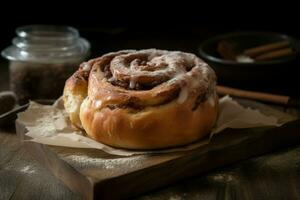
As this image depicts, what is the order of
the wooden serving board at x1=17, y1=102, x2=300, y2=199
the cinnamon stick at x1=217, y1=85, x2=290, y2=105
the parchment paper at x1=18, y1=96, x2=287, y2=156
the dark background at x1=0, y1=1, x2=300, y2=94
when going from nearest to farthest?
1. the wooden serving board at x1=17, y1=102, x2=300, y2=199
2. the parchment paper at x1=18, y1=96, x2=287, y2=156
3. the cinnamon stick at x1=217, y1=85, x2=290, y2=105
4. the dark background at x1=0, y1=1, x2=300, y2=94

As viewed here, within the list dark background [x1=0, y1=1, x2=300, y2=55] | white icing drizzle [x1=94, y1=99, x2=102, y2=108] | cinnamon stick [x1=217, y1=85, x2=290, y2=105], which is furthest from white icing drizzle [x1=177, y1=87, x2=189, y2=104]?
dark background [x1=0, y1=1, x2=300, y2=55]

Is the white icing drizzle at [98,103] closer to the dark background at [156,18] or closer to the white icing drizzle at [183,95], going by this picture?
the white icing drizzle at [183,95]

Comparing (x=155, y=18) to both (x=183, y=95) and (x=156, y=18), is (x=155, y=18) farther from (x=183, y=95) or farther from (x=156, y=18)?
(x=183, y=95)

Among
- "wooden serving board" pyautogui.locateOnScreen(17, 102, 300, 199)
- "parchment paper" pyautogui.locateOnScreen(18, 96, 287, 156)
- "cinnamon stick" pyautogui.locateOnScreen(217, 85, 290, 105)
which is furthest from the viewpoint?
"cinnamon stick" pyautogui.locateOnScreen(217, 85, 290, 105)

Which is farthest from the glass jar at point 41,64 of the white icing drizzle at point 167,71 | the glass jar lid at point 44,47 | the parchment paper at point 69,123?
the white icing drizzle at point 167,71

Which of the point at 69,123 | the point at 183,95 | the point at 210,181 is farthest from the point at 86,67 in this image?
the point at 210,181

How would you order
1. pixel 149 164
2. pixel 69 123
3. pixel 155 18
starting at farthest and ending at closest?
pixel 155 18 < pixel 69 123 < pixel 149 164

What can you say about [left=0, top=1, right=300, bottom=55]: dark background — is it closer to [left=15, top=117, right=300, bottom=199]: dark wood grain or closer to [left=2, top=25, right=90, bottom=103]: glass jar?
[left=2, top=25, right=90, bottom=103]: glass jar
